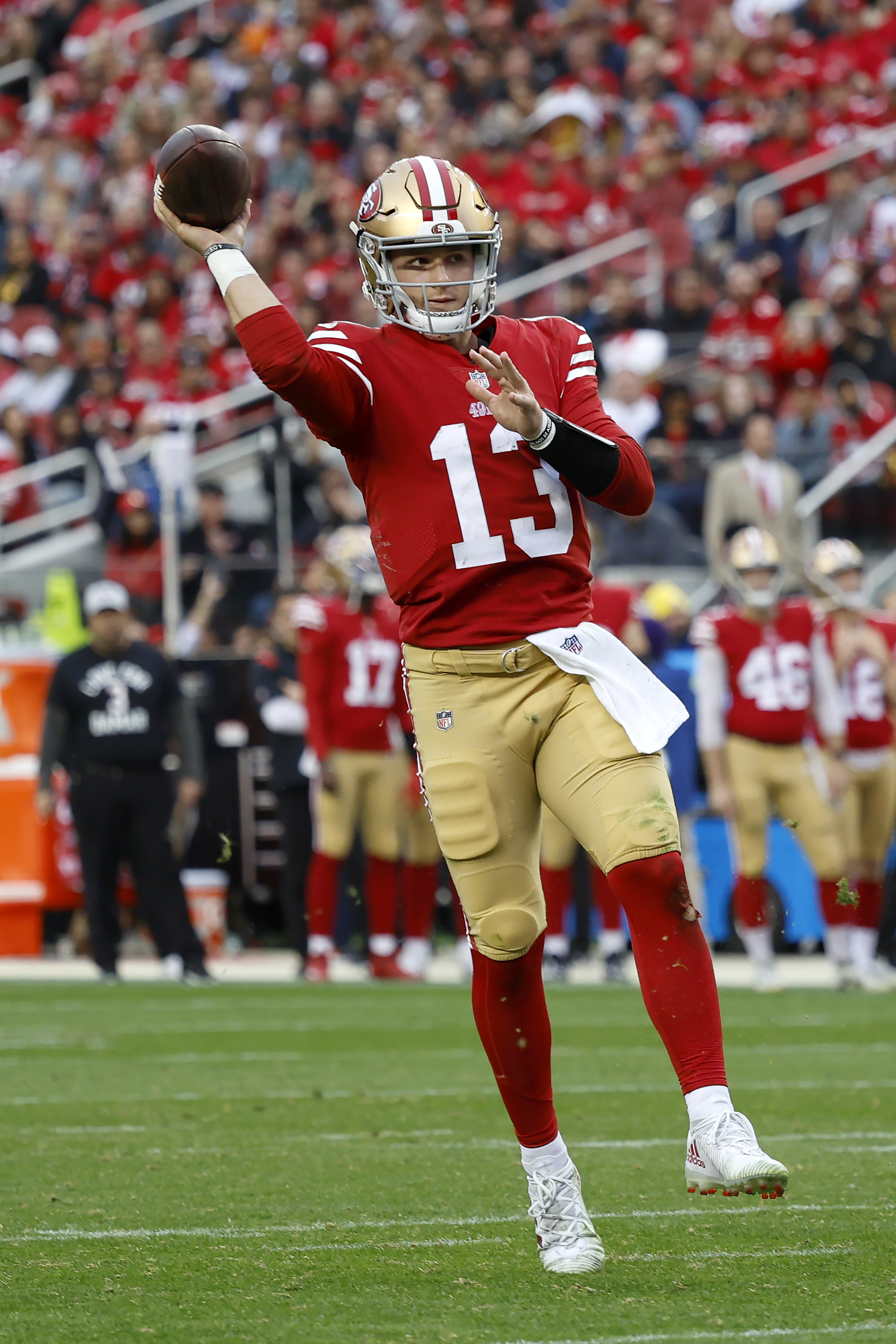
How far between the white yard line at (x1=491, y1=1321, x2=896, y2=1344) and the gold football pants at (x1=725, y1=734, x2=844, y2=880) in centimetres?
629

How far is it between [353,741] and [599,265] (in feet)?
18.0

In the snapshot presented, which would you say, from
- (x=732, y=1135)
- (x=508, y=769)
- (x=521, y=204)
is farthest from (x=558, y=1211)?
(x=521, y=204)

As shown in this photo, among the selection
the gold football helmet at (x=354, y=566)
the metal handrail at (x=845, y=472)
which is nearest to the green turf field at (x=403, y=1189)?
the gold football helmet at (x=354, y=566)

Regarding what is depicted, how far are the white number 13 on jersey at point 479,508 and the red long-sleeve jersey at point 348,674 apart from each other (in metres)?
6.38

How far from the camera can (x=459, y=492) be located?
362cm

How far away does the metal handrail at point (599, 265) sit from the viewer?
1414 cm

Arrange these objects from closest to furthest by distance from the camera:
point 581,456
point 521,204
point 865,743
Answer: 1. point 581,456
2. point 865,743
3. point 521,204

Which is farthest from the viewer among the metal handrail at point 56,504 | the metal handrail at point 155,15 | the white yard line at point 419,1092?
the metal handrail at point 155,15

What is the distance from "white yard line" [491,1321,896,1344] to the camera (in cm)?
296

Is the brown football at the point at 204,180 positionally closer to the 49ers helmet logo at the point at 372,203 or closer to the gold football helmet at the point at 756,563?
the 49ers helmet logo at the point at 372,203

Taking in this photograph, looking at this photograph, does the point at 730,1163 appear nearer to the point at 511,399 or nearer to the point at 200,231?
the point at 511,399

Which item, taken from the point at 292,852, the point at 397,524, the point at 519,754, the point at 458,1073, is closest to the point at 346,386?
the point at 397,524

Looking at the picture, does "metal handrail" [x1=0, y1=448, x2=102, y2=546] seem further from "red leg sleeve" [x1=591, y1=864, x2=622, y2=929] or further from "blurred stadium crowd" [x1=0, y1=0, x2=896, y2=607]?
"red leg sleeve" [x1=591, y1=864, x2=622, y2=929]

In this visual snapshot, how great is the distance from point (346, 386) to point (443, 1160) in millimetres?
2109
